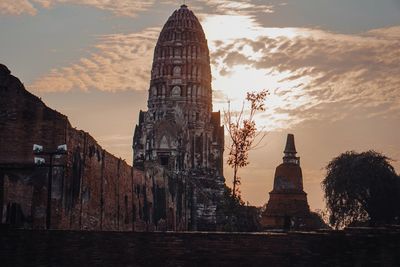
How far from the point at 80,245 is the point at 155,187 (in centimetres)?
2432

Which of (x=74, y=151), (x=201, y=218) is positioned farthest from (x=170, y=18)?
(x=74, y=151)

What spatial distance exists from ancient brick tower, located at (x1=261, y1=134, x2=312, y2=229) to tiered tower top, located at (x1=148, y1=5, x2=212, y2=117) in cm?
2057

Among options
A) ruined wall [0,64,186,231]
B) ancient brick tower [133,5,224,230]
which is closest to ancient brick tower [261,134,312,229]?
ancient brick tower [133,5,224,230]

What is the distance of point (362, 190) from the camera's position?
43.3 meters

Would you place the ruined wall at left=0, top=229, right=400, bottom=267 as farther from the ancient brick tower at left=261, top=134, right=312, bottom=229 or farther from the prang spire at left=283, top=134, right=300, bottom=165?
the prang spire at left=283, top=134, right=300, bottom=165

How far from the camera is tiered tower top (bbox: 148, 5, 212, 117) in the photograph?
6675cm

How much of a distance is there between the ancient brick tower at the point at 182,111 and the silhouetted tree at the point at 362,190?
14.9m

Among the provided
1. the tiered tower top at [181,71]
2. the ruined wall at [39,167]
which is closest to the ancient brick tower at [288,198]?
the tiered tower top at [181,71]

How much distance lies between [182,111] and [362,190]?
26123 mm

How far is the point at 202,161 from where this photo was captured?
63938 mm

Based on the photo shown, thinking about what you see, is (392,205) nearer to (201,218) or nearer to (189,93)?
(201,218)

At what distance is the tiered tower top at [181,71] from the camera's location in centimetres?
6675

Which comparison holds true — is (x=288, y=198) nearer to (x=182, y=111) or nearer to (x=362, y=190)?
(x=362, y=190)

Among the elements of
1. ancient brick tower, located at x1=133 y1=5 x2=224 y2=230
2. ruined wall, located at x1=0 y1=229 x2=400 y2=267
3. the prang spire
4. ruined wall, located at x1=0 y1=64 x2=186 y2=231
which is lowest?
ruined wall, located at x1=0 y1=229 x2=400 y2=267
